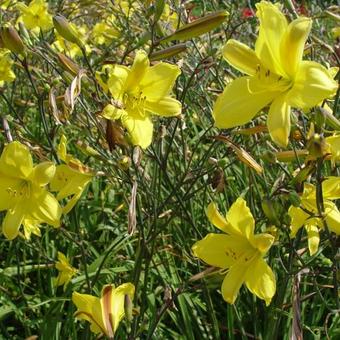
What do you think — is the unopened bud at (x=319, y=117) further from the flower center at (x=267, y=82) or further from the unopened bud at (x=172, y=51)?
the unopened bud at (x=172, y=51)

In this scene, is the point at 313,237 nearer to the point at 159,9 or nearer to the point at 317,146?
the point at 317,146

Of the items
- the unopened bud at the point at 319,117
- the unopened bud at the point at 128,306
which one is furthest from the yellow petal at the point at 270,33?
the unopened bud at the point at 128,306

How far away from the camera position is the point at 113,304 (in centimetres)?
155

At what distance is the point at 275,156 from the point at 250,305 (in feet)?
3.06

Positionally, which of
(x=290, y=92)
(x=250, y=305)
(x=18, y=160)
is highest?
(x=290, y=92)

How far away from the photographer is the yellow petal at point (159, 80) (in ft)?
5.21

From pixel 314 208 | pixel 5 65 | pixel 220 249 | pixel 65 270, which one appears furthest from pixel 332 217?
pixel 5 65

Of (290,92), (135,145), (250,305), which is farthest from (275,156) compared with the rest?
(250,305)

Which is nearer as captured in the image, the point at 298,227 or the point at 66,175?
the point at 298,227

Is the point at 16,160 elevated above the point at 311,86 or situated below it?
below

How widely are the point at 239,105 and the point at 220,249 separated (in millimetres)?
Result: 367

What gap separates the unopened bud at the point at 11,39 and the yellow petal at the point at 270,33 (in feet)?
2.24

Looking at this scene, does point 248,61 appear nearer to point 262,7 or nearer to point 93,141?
point 262,7

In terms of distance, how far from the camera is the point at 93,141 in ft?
5.70
